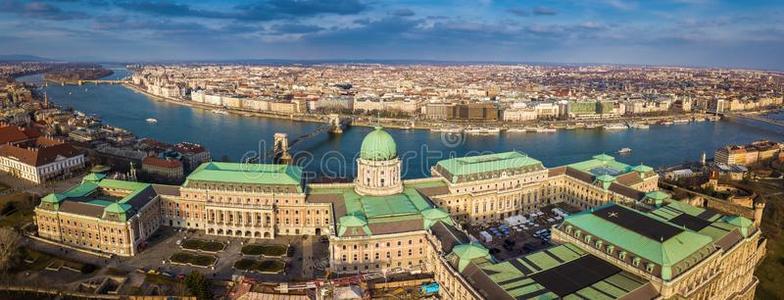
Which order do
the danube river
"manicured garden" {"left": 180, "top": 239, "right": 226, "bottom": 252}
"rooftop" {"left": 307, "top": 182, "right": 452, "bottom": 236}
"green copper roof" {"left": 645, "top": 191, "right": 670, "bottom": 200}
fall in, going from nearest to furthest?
"rooftop" {"left": 307, "top": 182, "right": 452, "bottom": 236}, "manicured garden" {"left": 180, "top": 239, "right": 226, "bottom": 252}, "green copper roof" {"left": 645, "top": 191, "right": 670, "bottom": 200}, the danube river

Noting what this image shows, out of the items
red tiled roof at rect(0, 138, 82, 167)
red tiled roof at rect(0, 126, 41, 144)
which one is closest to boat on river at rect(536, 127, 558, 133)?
red tiled roof at rect(0, 138, 82, 167)

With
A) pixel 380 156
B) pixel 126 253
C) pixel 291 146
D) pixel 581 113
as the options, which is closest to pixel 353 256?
pixel 380 156

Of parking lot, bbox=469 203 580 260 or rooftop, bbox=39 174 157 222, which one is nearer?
rooftop, bbox=39 174 157 222

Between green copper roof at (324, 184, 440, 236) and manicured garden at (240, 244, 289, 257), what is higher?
green copper roof at (324, 184, 440, 236)

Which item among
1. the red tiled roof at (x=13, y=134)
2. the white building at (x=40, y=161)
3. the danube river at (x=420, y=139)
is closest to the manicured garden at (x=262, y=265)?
the danube river at (x=420, y=139)

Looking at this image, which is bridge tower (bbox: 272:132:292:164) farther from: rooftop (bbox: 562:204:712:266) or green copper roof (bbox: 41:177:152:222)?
rooftop (bbox: 562:204:712:266)

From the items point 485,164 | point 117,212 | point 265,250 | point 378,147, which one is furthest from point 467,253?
point 117,212

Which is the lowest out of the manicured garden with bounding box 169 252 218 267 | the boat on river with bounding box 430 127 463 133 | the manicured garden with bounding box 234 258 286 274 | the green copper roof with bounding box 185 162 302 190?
the manicured garden with bounding box 234 258 286 274
